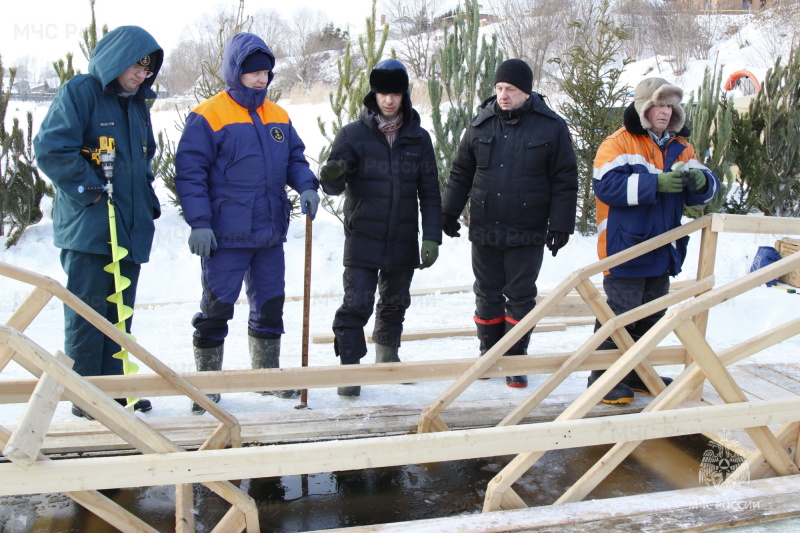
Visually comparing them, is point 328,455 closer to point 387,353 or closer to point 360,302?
point 360,302

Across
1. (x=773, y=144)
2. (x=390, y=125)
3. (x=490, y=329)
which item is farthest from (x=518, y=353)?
(x=773, y=144)

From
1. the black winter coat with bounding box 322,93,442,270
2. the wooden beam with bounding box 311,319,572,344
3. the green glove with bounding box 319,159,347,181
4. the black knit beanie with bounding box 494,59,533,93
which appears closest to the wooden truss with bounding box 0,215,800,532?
the black winter coat with bounding box 322,93,442,270

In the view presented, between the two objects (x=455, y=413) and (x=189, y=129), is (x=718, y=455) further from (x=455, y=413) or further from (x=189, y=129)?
(x=189, y=129)

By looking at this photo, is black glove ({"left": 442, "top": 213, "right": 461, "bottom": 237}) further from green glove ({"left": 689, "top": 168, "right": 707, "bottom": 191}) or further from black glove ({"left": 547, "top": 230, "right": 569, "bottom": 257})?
green glove ({"left": 689, "top": 168, "right": 707, "bottom": 191})

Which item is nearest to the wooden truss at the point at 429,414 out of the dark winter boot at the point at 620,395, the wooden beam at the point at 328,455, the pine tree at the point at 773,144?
the wooden beam at the point at 328,455

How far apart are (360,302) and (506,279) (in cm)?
95

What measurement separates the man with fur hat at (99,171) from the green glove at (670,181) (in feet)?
8.72

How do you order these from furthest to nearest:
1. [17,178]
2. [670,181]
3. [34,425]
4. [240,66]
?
1. [17,178]
2. [670,181]
3. [240,66]
4. [34,425]

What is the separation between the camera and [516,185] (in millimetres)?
4113

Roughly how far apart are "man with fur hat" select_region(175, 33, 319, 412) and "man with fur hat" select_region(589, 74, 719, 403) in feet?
5.40

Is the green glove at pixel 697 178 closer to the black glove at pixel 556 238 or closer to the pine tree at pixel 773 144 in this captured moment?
the black glove at pixel 556 238

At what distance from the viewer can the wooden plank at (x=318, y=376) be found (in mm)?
3234

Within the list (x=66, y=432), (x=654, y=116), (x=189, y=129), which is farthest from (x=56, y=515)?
(x=654, y=116)

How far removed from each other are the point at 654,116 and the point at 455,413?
1.91 m
